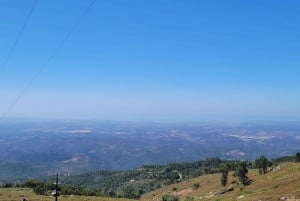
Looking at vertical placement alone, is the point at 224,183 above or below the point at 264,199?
below

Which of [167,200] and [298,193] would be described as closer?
[298,193]

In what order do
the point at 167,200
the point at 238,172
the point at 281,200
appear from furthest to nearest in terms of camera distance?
the point at 238,172
the point at 167,200
the point at 281,200

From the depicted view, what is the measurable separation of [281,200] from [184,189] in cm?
12450

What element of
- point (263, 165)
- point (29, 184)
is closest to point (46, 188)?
point (29, 184)

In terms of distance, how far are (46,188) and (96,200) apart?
150 ft

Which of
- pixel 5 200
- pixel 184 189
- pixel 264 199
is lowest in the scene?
pixel 184 189

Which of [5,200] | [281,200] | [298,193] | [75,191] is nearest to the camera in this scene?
[281,200]

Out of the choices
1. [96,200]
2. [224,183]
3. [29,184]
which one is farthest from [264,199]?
[29,184]

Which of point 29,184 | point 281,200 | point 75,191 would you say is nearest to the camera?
point 281,200

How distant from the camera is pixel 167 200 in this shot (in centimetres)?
11319

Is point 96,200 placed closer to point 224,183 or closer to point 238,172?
point 238,172

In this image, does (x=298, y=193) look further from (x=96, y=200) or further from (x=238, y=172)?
(x=238, y=172)

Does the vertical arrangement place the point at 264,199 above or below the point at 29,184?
above

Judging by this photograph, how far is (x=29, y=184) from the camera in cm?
16050
